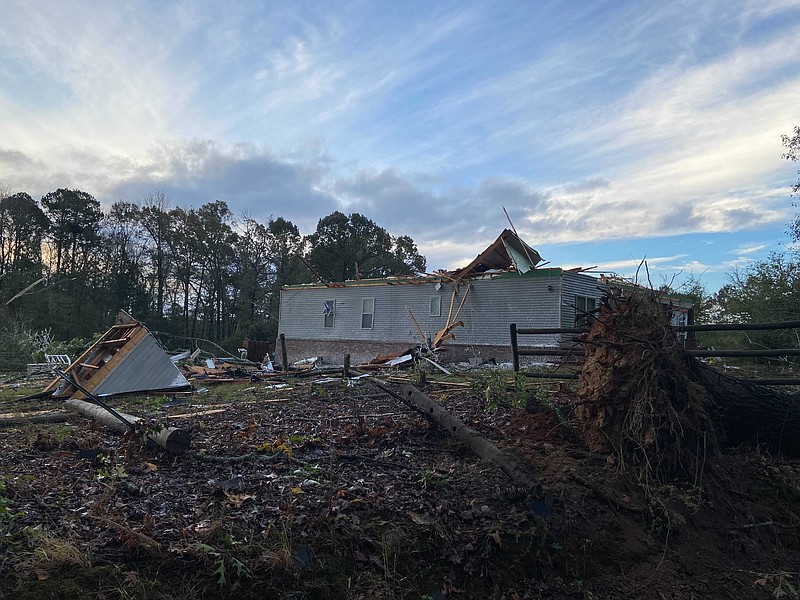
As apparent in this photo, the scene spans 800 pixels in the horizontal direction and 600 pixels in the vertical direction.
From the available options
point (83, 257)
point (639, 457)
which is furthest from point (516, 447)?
point (83, 257)

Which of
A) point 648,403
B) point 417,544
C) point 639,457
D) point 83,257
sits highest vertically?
point 83,257

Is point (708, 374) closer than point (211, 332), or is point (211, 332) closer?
point (708, 374)

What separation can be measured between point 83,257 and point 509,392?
113 ft

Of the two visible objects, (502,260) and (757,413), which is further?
(502,260)

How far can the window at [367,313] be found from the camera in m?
23.7

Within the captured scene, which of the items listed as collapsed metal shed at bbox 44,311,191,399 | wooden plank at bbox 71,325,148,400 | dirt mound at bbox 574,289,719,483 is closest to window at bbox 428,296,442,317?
collapsed metal shed at bbox 44,311,191,399

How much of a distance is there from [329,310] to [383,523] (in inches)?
864

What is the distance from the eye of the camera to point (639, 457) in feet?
15.8

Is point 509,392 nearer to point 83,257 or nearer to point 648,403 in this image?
point 648,403

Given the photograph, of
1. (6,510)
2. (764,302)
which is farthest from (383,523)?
(764,302)

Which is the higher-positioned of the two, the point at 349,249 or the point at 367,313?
the point at 349,249

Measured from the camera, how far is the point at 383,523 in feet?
12.3

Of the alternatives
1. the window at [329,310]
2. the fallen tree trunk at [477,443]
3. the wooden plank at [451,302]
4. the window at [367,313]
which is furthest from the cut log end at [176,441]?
the window at [329,310]

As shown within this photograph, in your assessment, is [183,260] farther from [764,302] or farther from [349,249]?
[764,302]
